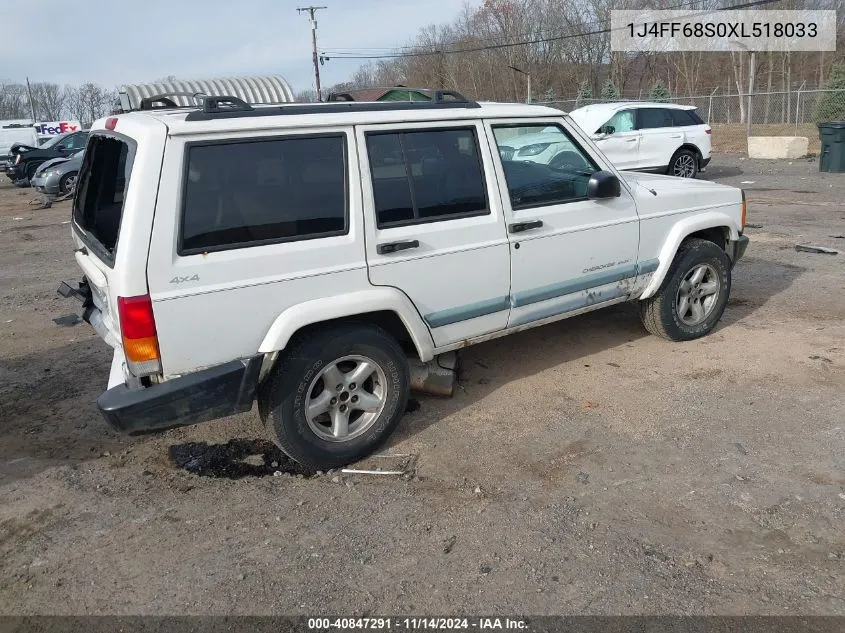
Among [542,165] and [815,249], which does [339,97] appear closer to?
[542,165]

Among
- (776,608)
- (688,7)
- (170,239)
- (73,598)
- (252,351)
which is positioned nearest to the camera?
(776,608)

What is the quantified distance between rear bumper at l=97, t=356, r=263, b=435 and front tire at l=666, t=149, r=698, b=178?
13175 mm

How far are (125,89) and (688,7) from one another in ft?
122

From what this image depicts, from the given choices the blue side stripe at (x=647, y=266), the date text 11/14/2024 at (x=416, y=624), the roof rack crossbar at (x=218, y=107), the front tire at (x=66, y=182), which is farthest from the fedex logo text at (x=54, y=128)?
the date text 11/14/2024 at (x=416, y=624)

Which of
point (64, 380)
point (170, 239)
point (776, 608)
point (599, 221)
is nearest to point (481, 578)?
point (776, 608)

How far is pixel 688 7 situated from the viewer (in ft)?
124

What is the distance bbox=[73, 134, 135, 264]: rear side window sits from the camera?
3441mm

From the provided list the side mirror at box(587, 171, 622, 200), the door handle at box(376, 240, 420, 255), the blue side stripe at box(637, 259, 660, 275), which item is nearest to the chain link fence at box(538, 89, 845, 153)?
the blue side stripe at box(637, 259, 660, 275)

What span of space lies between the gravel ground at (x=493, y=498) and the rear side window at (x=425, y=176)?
1.32m

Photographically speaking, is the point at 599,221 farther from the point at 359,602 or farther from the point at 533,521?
the point at 359,602

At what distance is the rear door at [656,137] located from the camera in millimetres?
14070

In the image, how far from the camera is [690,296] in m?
5.36

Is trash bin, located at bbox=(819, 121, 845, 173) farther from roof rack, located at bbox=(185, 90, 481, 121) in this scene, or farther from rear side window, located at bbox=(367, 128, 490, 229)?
rear side window, located at bbox=(367, 128, 490, 229)

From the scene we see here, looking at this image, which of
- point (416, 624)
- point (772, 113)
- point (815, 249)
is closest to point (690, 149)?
point (815, 249)
